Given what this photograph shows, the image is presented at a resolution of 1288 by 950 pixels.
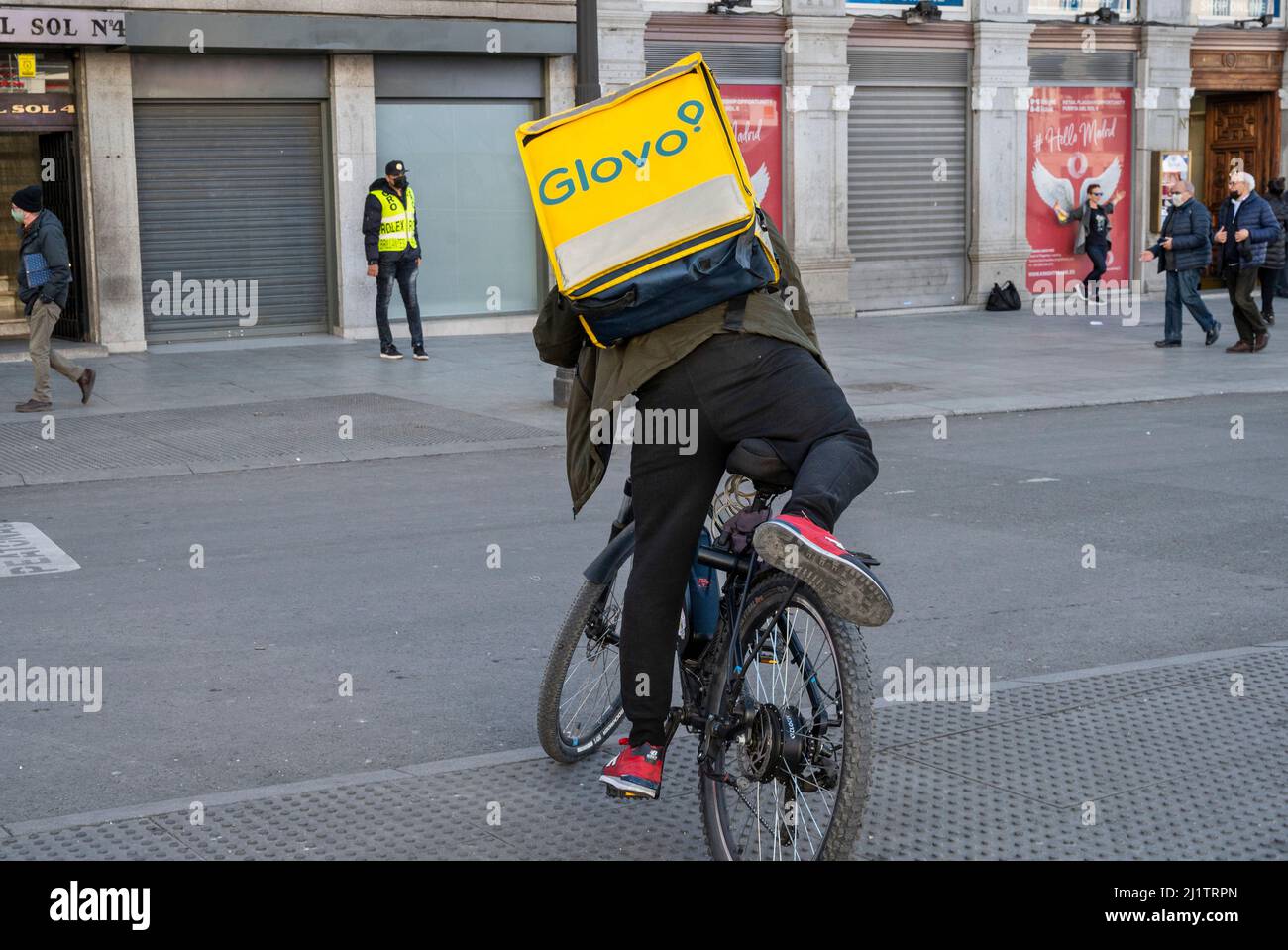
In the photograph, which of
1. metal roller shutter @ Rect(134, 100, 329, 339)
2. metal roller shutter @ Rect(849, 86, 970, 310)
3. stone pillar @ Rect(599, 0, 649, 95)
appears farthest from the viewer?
metal roller shutter @ Rect(849, 86, 970, 310)

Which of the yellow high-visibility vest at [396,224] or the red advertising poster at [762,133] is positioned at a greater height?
the red advertising poster at [762,133]

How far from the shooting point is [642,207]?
409 centimetres

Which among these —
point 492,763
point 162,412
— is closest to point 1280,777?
point 492,763

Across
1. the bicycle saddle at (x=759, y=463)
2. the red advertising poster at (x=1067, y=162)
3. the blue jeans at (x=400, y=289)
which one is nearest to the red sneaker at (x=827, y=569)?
the bicycle saddle at (x=759, y=463)

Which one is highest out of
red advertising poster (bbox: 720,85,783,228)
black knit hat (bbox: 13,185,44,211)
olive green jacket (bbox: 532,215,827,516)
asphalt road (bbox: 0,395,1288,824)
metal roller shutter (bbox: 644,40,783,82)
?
metal roller shutter (bbox: 644,40,783,82)

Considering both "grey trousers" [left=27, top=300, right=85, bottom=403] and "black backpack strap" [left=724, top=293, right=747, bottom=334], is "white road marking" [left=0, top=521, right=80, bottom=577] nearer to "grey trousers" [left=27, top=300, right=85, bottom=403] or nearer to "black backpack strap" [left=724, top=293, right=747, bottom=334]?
"grey trousers" [left=27, top=300, right=85, bottom=403]

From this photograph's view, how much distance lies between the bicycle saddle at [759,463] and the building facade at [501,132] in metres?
15.1

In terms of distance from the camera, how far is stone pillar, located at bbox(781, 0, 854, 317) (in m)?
21.9

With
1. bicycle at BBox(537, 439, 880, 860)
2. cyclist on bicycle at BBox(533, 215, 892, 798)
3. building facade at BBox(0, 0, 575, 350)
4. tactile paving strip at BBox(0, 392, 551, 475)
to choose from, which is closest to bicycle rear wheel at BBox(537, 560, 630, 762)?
bicycle at BBox(537, 439, 880, 860)

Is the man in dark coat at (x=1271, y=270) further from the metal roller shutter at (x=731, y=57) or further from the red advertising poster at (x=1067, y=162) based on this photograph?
the metal roller shutter at (x=731, y=57)

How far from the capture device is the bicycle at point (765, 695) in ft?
12.2

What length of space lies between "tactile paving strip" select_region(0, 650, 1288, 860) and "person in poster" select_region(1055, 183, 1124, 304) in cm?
1963

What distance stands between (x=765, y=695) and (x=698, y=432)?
2.13ft
